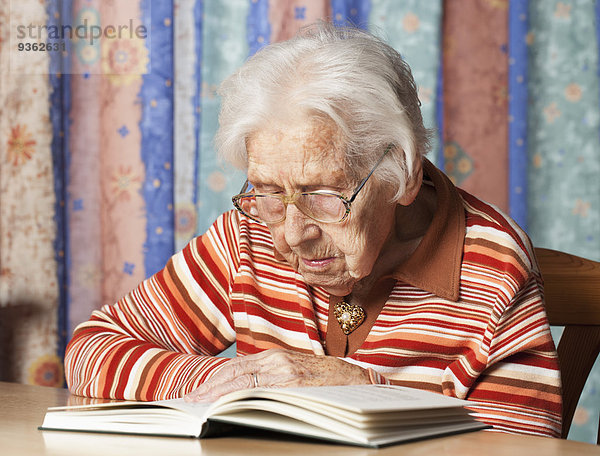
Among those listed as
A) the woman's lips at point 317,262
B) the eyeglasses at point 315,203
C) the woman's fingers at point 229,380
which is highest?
the eyeglasses at point 315,203

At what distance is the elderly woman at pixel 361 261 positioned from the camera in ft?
3.73

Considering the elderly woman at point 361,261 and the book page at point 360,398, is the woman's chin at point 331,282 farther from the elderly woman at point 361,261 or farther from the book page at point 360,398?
the book page at point 360,398

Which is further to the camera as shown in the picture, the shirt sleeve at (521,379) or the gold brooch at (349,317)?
A: the gold brooch at (349,317)

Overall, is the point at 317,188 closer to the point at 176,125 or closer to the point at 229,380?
the point at 229,380

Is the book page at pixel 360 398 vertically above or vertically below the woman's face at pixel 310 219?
below

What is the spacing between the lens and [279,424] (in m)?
0.72

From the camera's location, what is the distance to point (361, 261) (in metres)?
1.20

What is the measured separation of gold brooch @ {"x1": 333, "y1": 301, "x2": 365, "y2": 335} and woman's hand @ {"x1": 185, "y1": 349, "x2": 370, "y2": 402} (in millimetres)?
282

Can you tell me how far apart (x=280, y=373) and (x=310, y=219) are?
306 millimetres

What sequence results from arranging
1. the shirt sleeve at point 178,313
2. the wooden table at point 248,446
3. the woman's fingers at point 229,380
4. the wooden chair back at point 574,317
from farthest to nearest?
1. the wooden chair back at point 574,317
2. the shirt sleeve at point 178,313
3. the woman's fingers at point 229,380
4. the wooden table at point 248,446

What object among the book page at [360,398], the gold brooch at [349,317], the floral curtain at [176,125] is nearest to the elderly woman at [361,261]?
the gold brooch at [349,317]

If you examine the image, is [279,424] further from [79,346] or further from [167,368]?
[79,346]

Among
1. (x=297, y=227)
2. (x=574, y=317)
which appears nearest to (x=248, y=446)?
(x=297, y=227)

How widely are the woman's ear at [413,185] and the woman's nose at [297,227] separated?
156 mm
